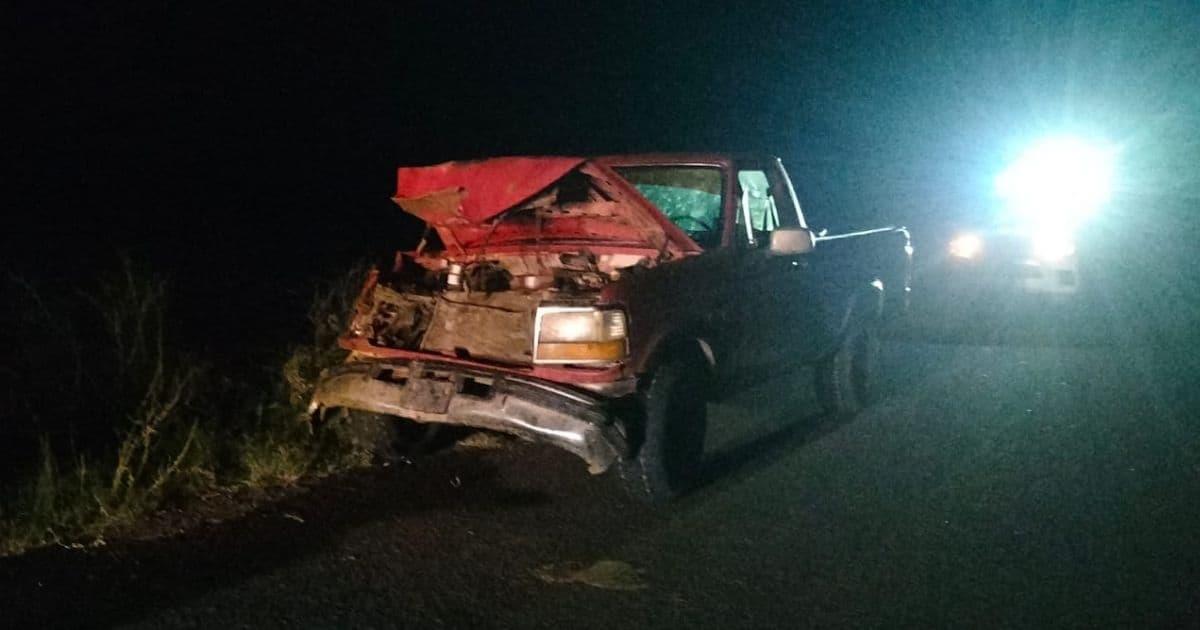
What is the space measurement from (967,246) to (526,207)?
7886 millimetres

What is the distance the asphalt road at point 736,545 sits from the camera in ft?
15.5

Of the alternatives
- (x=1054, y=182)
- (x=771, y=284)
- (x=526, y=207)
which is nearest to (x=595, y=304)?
(x=526, y=207)

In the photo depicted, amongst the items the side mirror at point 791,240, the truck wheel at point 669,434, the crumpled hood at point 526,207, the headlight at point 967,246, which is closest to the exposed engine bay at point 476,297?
the crumpled hood at point 526,207

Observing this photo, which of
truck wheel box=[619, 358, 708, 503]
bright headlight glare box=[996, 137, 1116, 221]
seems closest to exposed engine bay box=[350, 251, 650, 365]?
truck wheel box=[619, 358, 708, 503]

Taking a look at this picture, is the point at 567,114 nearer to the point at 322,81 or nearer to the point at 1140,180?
the point at 322,81

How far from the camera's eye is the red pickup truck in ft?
19.2

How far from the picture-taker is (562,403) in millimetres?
5695

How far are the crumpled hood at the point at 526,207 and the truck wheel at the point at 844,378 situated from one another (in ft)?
6.85

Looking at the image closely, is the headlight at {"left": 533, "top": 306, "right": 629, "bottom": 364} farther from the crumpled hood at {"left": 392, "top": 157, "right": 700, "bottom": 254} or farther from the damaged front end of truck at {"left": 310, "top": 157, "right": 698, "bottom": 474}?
the crumpled hood at {"left": 392, "top": 157, "right": 700, "bottom": 254}

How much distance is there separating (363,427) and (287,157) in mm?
8985

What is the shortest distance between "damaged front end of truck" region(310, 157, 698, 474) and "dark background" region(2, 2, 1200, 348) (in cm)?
284

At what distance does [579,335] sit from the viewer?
5.86m

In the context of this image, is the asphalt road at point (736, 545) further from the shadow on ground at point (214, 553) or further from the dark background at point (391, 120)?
the dark background at point (391, 120)

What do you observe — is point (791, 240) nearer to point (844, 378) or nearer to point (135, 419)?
point (844, 378)
